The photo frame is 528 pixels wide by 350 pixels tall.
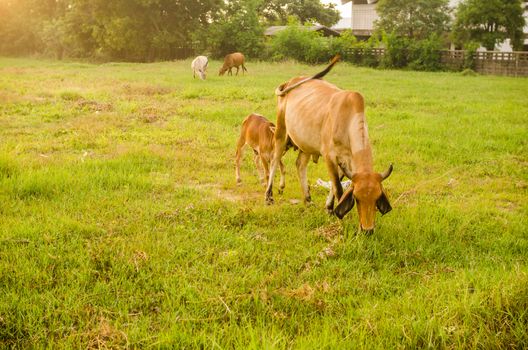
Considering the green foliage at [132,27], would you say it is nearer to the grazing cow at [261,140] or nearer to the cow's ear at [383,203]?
the grazing cow at [261,140]

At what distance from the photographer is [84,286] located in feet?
12.6

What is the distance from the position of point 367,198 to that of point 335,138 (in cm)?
100

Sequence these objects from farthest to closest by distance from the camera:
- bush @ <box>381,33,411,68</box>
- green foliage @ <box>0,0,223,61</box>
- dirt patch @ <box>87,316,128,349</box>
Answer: green foliage @ <box>0,0,223,61</box>, bush @ <box>381,33,411,68</box>, dirt patch @ <box>87,316,128,349</box>

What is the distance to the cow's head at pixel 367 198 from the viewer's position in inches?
179

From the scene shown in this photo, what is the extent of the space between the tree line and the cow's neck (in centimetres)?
2853

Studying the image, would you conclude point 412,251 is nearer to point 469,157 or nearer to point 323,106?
point 323,106

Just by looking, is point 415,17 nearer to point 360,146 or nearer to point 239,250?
point 360,146

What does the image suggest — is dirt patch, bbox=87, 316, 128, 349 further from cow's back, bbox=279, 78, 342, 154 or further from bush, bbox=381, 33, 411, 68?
bush, bbox=381, 33, 411, 68

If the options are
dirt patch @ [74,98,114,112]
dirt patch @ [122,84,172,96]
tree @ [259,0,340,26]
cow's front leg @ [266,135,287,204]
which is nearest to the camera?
cow's front leg @ [266,135,287,204]

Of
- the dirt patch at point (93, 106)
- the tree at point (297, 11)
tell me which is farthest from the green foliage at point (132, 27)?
the dirt patch at point (93, 106)

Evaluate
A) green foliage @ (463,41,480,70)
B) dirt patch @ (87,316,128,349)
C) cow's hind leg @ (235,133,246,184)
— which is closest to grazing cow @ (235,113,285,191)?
cow's hind leg @ (235,133,246,184)

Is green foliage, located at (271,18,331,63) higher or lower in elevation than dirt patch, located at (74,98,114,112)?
higher

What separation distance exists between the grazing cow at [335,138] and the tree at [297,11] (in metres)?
56.4

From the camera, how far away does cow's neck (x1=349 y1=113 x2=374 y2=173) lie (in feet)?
16.1
